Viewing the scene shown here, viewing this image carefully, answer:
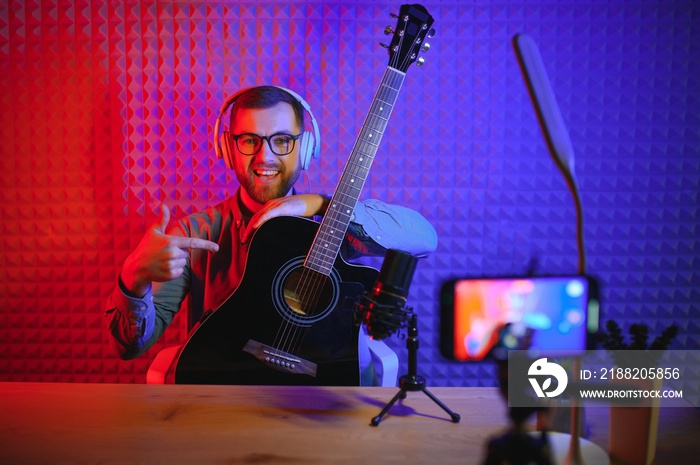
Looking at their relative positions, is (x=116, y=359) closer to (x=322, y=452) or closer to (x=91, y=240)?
(x=91, y=240)

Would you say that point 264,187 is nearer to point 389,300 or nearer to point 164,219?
point 164,219

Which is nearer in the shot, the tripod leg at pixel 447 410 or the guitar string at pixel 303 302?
the tripod leg at pixel 447 410

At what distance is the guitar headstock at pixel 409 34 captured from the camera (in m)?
1.63

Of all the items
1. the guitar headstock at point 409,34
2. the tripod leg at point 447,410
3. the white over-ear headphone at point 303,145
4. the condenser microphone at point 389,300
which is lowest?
the tripod leg at point 447,410

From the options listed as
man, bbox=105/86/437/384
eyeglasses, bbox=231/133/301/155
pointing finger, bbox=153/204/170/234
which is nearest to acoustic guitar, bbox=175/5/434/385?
man, bbox=105/86/437/384

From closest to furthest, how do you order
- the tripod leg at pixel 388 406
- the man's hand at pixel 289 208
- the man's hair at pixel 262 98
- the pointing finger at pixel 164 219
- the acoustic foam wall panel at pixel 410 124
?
the tripod leg at pixel 388 406 < the pointing finger at pixel 164 219 < the man's hand at pixel 289 208 < the man's hair at pixel 262 98 < the acoustic foam wall panel at pixel 410 124

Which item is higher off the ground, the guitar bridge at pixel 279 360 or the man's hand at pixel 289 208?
the man's hand at pixel 289 208

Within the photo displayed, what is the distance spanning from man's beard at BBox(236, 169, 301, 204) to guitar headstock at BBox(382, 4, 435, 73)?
0.67 metres

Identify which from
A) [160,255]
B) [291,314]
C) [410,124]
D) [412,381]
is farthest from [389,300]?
[410,124]

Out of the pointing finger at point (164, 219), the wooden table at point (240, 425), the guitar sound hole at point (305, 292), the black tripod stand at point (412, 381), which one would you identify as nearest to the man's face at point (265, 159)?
the guitar sound hole at point (305, 292)

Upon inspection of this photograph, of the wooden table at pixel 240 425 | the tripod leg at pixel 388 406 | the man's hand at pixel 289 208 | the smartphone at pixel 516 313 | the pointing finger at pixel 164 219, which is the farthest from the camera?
the man's hand at pixel 289 208

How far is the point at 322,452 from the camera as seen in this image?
34.0 inches

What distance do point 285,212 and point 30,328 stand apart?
1750 mm

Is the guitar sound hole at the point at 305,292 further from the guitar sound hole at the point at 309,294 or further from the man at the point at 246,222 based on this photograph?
the man at the point at 246,222
